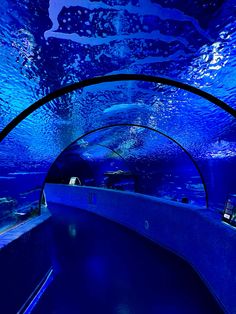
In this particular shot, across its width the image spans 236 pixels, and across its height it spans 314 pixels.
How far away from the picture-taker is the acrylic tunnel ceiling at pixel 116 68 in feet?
8.25

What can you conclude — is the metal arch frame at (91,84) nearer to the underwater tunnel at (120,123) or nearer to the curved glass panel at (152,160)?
the underwater tunnel at (120,123)

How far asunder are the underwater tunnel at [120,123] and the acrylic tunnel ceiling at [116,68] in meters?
0.02

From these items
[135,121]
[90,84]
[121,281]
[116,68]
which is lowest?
[121,281]

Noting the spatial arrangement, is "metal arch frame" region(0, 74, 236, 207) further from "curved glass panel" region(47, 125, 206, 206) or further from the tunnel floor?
"curved glass panel" region(47, 125, 206, 206)

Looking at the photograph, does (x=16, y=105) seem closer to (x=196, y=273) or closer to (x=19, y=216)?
(x=19, y=216)

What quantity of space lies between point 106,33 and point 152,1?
66 centimetres

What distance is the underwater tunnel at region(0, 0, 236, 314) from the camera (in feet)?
8.81

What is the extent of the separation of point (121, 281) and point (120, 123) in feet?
15.9

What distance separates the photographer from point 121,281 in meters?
4.76

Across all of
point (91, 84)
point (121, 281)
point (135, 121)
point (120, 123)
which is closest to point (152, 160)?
point (120, 123)

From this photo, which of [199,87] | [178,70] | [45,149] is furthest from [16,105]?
[45,149]

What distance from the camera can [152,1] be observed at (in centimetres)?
241

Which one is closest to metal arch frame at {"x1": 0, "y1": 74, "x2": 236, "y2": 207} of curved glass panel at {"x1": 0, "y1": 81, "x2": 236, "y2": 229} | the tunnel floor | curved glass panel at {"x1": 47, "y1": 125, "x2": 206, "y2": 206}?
curved glass panel at {"x1": 0, "y1": 81, "x2": 236, "y2": 229}

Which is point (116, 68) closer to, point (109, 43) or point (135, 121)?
point (109, 43)
